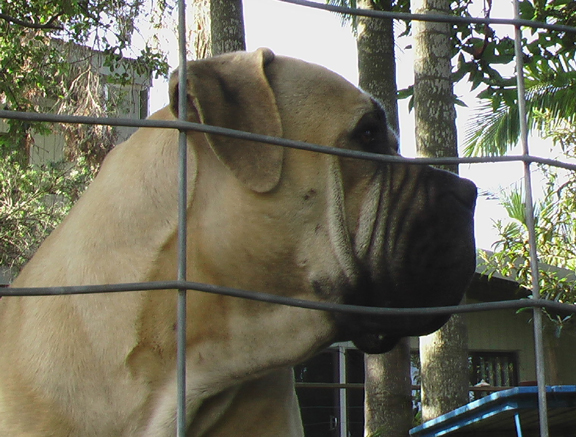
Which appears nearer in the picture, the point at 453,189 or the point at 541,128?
the point at 453,189

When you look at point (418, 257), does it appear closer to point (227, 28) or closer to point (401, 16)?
point (401, 16)

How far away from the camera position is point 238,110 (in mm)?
1951

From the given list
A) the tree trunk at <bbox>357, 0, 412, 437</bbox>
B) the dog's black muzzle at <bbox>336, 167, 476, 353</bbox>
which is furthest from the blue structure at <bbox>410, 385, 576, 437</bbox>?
the dog's black muzzle at <bbox>336, 167, 476, 353</bbox>

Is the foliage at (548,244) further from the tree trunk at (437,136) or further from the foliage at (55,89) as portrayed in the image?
the foliage at (55,89)

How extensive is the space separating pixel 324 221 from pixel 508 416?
3.00 m

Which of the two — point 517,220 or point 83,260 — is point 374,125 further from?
point 517,220

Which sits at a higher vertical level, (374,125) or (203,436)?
(374,125)

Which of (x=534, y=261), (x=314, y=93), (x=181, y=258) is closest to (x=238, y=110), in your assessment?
(x=314, y=93)

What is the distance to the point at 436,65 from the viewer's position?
5.17 metres

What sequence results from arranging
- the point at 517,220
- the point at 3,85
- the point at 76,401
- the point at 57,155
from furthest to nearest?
1. the point at 57,155
2. the point at 517,220
3. the point at 3,85
4. the point at 76,401

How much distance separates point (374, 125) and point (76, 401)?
1.11 metres

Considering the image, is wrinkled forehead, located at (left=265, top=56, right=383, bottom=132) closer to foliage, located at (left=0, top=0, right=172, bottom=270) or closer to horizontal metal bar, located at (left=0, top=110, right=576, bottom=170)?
horizontal metal bar, located at (left=0, top=110, right=576, bottom=170)

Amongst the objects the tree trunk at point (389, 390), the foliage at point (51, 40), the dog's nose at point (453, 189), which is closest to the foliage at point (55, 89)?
the foliage at point (51, 40)

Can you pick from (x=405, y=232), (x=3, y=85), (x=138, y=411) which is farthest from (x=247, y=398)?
(x=3, y=85)
